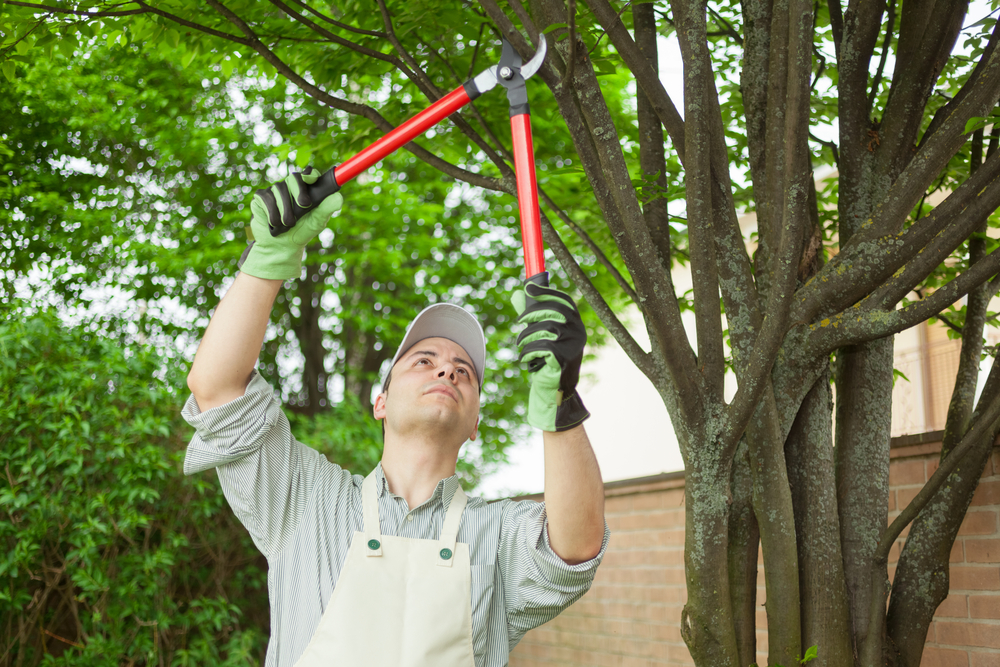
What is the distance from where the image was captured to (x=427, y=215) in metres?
8.52

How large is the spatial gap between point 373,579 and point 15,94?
6717mm

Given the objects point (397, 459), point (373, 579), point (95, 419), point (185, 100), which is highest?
point (185, 100)

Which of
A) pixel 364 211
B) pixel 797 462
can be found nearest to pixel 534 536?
pixel 797 462

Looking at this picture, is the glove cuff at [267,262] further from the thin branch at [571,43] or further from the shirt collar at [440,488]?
the thin branch at [571,43]

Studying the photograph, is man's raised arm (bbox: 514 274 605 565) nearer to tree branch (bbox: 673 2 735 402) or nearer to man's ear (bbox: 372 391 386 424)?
tree branch (bbox: 673 2 735 402)

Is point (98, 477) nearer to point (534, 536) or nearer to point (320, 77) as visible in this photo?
point (320, 77)

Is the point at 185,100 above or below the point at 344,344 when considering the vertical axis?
above

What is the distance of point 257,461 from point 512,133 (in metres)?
0.91

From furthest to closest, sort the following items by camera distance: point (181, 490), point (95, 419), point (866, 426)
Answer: point (181, 490)
point (95, 419)
point (866, 426)

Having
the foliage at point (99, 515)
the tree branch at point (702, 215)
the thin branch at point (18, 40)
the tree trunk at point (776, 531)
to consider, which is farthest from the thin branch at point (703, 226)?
the foliage at point (99, 515)

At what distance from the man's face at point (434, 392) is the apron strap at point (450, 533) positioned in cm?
18

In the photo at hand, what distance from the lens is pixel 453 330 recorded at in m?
2.27

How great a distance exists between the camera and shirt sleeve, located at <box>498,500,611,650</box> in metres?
1.76

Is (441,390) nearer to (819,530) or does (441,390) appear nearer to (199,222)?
(819,530)
